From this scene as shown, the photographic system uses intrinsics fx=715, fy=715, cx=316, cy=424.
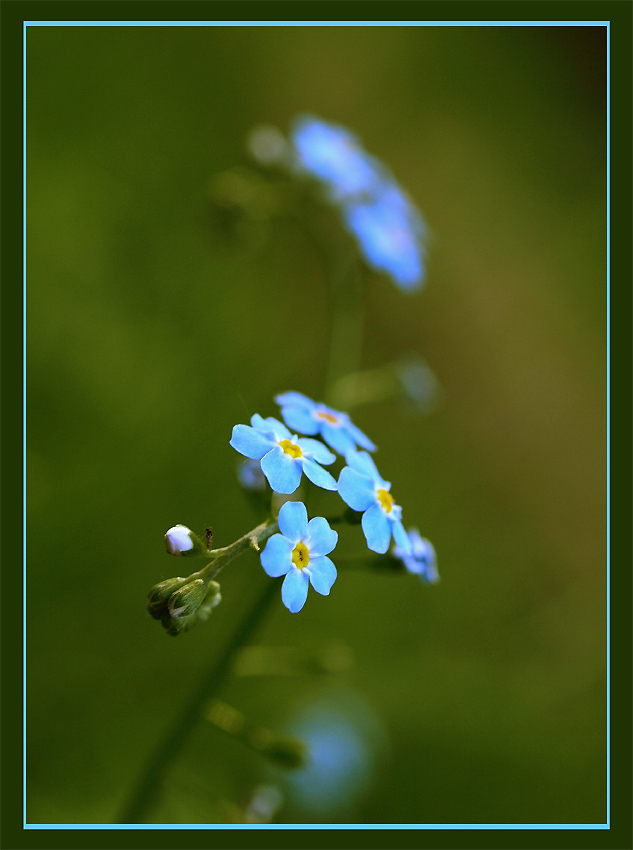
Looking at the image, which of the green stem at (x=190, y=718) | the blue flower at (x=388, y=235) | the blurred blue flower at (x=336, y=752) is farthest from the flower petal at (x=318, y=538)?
the blurred blue flower at (x=336, y=752)

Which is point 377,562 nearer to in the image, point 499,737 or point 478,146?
point 499,737

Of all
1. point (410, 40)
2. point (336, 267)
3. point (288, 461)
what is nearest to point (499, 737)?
point (336, 267)

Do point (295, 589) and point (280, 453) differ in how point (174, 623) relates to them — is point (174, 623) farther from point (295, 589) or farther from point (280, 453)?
point (280, 453)

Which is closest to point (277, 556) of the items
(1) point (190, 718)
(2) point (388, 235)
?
(1) point (190, 718)

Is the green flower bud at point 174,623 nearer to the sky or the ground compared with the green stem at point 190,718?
nearer to the sky

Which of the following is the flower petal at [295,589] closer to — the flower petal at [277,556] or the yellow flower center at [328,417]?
the flower petal at [277,556]
